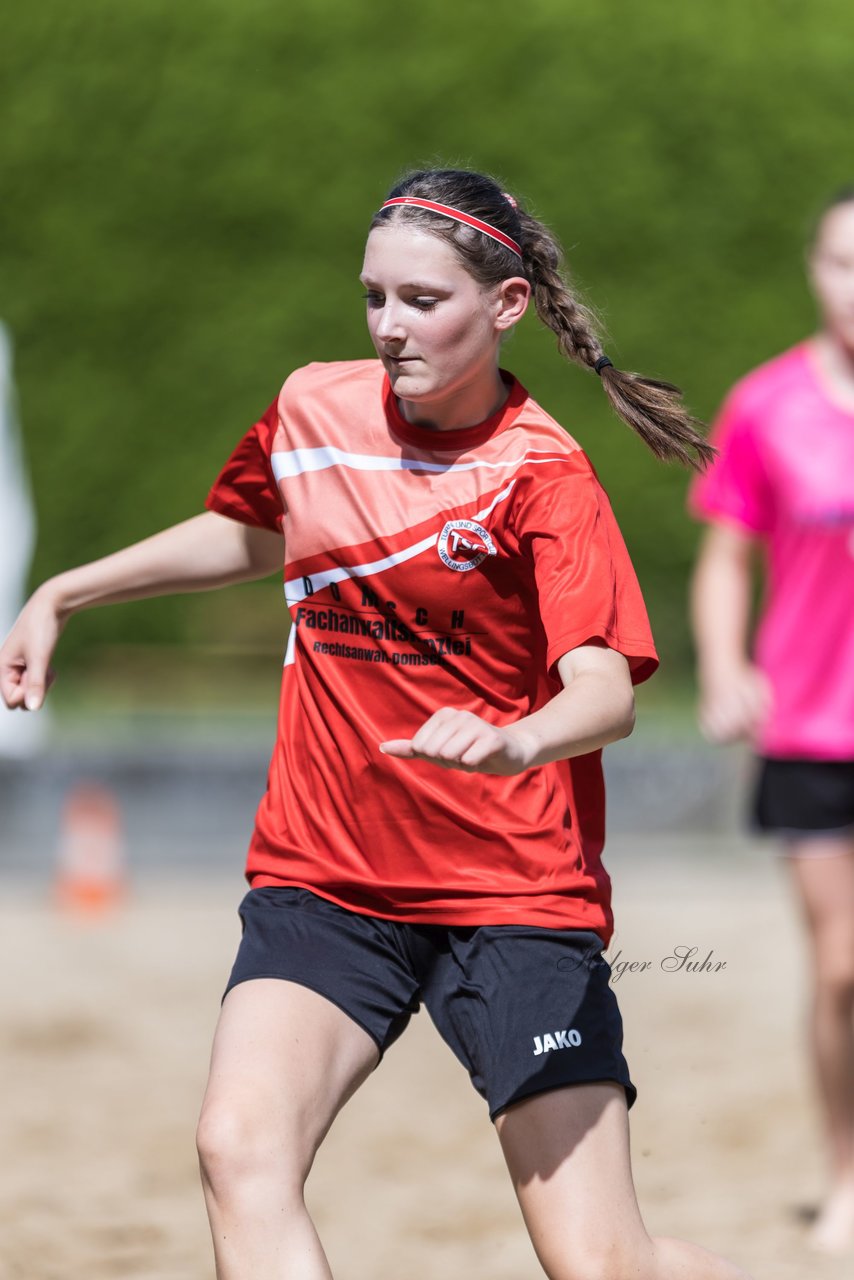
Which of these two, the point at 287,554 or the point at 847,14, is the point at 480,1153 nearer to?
the point at 287,554

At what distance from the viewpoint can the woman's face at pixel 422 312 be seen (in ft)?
10.1

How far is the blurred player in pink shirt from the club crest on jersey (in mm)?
1872

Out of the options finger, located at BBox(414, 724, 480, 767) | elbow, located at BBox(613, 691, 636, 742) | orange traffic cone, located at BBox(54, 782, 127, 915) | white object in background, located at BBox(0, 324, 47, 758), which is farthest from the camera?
white object in background, located at BBox(0, 324, 47, 758)

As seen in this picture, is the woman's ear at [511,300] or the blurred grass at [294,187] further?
the blurred grass at [294,187]

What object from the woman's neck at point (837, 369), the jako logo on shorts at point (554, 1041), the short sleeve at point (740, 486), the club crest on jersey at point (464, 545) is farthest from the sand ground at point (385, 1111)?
the club crest on jersey at point (464, 545)

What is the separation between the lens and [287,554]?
11.0 ft

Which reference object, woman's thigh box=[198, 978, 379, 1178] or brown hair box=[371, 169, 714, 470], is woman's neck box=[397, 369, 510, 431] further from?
woman's thigh box=[198, 978, 379, 1178]

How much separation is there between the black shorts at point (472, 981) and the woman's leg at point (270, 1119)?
2.4 inches

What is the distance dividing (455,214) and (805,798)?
92.8 inches

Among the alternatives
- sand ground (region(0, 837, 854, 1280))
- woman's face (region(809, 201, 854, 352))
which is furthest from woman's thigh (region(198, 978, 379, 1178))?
woman's face (region(809, 201, 854, 352))

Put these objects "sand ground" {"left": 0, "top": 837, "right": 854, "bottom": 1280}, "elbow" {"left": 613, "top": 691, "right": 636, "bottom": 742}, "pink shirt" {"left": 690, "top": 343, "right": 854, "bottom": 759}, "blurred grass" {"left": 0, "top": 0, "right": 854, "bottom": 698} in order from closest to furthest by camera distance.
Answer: "elbow" {"left": 613, "top": 691, "right": 636, "bottom": 742}
"sand ground" {"left": 0, "top": 837, "right": 854, "bottom": 1280}
"pink shirt" {"left": 690, "top": 343, "right": 854, "bottom": 759}
"blurred grass" {"left": 0, "top": 0, "right": 854, "bottom": 698}

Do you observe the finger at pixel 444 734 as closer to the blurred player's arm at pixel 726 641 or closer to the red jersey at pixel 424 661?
the red jersey at pixel 424 661

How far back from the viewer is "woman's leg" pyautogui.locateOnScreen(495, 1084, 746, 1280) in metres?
3.00

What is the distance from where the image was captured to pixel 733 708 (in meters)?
4.91
